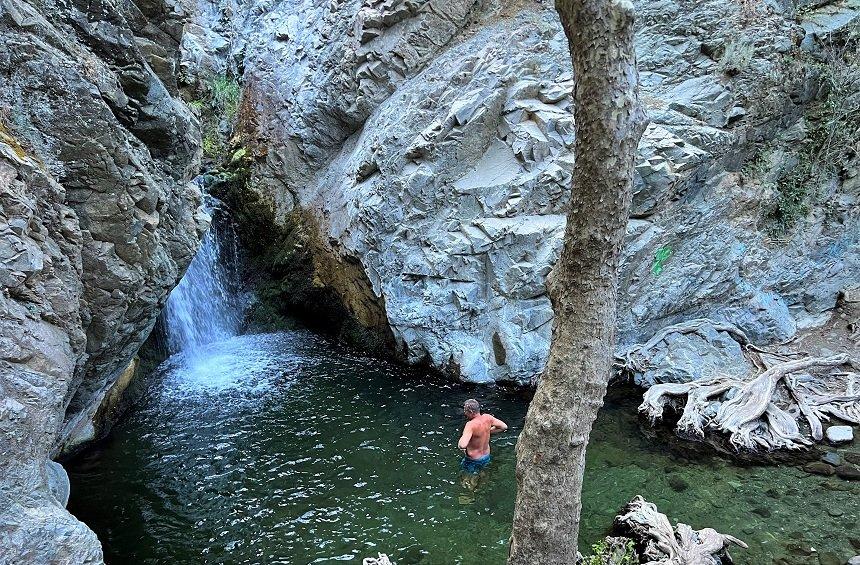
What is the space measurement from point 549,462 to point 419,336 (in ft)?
27.3

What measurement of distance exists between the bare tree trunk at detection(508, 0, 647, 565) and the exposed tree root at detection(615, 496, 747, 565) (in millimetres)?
2607

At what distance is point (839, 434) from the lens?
9.55 metres

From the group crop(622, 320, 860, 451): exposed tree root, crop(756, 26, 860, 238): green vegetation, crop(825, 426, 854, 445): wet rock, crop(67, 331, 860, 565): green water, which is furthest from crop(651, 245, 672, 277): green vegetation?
crop(825, 426, 854, 445): wet rock

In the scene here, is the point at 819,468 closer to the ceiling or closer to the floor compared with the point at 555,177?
closer to the floor

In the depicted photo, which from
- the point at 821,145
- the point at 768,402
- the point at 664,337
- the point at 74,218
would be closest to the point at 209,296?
the point at 74,218

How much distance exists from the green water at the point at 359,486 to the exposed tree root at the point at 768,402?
30.4 inches

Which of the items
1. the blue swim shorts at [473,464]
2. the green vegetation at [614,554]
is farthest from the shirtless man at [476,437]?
the green vegetation at [614,554]

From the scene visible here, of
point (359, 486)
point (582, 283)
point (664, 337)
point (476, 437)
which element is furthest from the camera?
point (664, 337)

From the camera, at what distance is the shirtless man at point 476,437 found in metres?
8.28

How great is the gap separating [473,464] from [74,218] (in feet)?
21.1

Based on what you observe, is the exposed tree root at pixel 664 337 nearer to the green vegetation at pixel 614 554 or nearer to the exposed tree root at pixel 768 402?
the exposed tree root at pixel 768 402

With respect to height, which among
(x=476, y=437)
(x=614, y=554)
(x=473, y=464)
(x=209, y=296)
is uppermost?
(x=209, y=296)

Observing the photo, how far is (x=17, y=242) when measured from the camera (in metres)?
4.55

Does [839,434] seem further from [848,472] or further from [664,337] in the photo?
[664,337]
